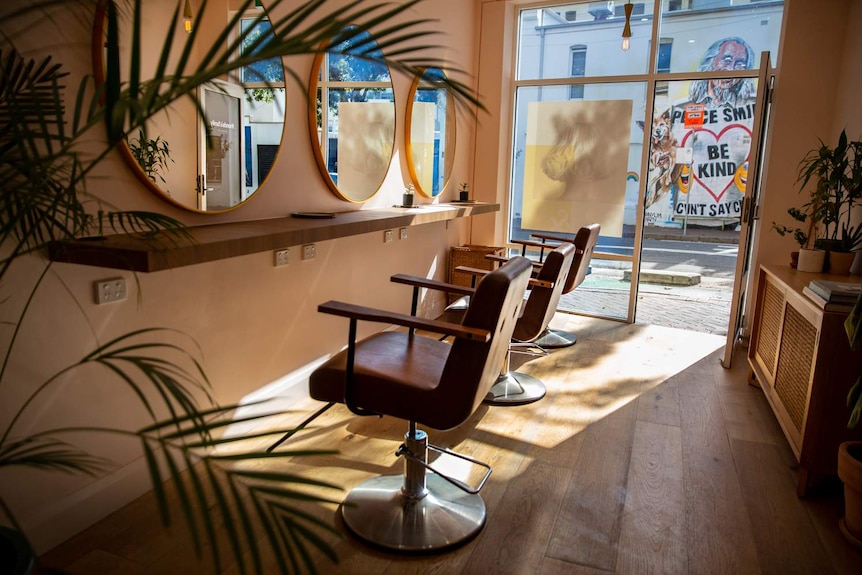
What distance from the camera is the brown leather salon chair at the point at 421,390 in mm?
1921

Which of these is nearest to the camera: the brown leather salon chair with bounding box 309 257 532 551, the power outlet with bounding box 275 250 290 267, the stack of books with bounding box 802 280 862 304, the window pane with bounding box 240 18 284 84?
the brown leather salon chair with bounding box 309 257 532 551

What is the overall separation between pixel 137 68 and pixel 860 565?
259cm

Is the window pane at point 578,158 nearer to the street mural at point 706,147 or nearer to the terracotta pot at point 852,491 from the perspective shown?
the street mural at point 706,147

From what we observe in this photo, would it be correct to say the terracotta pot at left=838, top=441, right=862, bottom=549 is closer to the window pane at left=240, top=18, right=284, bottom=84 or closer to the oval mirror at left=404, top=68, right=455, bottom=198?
the window pane at left=240, top=18, right=284, bottom=84

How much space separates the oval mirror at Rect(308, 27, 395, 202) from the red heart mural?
8.33 ft

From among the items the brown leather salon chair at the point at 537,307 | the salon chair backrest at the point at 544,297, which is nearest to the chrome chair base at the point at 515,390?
the brown leather salon chair at the point at 537,307

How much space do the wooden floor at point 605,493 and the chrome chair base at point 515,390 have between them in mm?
81

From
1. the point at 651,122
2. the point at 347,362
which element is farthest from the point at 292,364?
the point at 651,122

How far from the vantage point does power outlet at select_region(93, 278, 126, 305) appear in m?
2.10

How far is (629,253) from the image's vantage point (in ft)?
17.1

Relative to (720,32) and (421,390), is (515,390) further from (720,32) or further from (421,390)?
(720,32)

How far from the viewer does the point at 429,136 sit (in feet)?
15.2

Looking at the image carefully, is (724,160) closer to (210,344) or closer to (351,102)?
(351,102)

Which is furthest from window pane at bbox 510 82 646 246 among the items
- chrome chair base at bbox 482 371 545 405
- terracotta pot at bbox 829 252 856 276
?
chrome chair base at bbox 482 371 545 405
